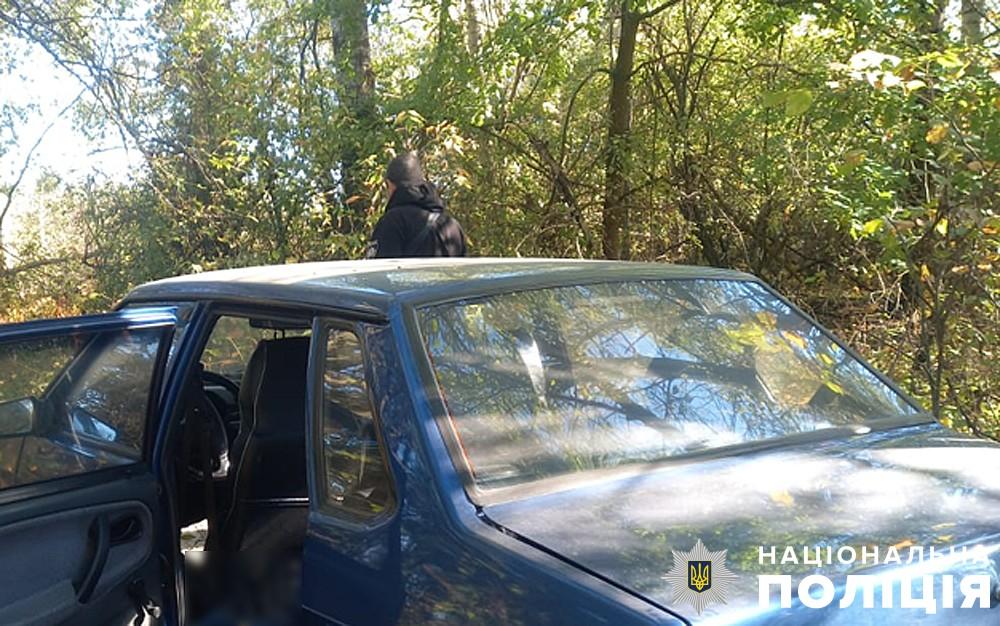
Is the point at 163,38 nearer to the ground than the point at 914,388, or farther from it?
farther from it

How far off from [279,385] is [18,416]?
0.85 metres

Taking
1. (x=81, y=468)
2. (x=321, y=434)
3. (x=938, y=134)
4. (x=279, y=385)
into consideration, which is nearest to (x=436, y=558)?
(x=321, y=434)

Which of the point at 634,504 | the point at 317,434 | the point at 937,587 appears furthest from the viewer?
the point at 317,434

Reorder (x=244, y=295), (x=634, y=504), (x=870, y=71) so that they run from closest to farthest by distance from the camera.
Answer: (x=634, y=504)
(x=244, y=295)
(x=870, y=71)

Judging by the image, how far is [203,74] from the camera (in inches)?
411

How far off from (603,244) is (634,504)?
7486 mm

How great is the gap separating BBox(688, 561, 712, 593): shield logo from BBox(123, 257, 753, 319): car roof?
1.05 metres

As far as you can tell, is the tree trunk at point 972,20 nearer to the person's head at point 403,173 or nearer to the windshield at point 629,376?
the person's head at point 403,173

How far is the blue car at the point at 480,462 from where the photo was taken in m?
1.85

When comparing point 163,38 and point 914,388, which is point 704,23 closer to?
point 914,388

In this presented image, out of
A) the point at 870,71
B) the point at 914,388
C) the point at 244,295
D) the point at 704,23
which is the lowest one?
the point at 914,388

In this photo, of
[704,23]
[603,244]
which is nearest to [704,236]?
[603,244]

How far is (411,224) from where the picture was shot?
618 cm

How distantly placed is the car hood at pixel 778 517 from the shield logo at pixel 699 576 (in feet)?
0.14
